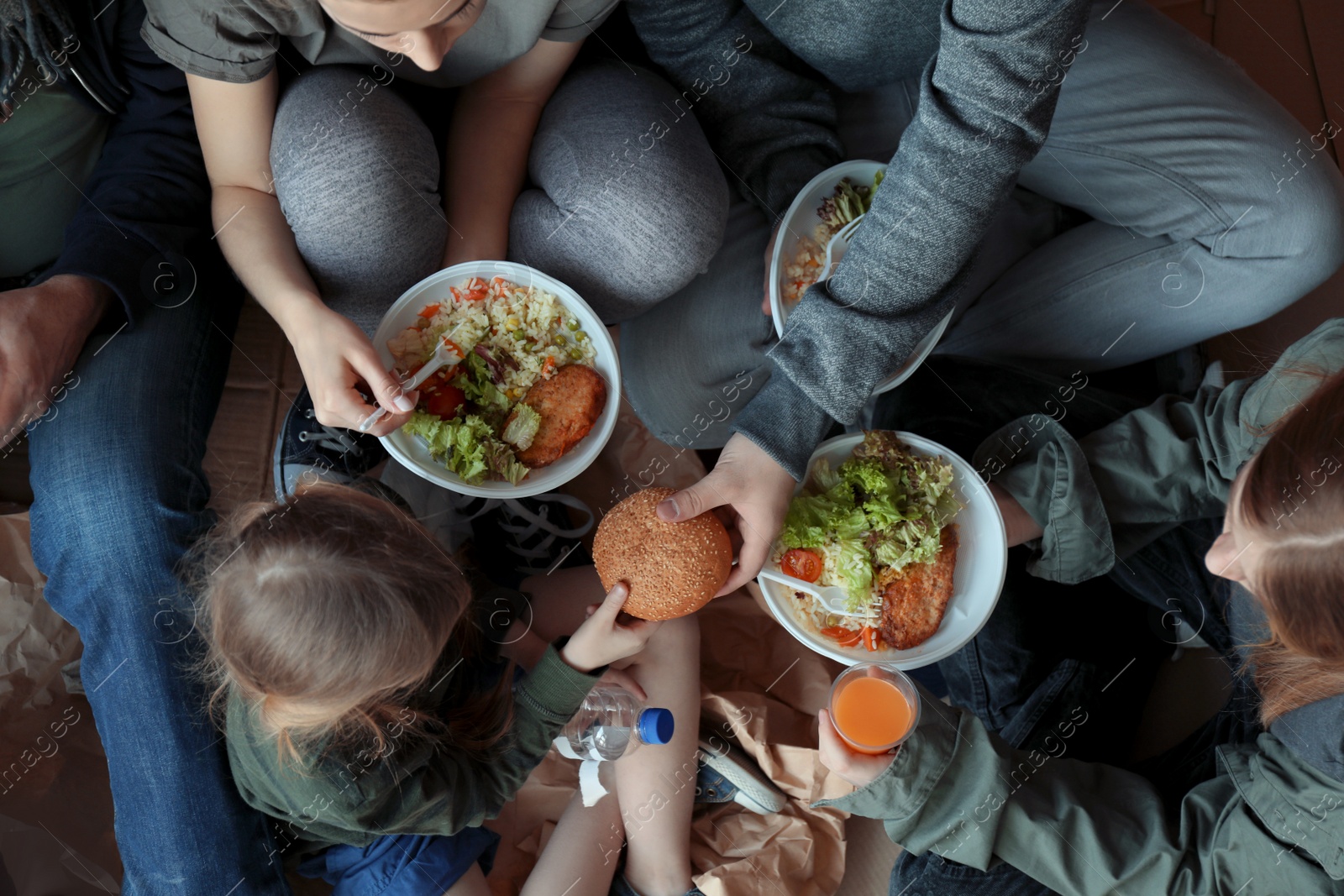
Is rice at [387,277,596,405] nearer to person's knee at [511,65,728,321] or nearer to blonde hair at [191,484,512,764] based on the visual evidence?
person's knee at [511,65,728,321]

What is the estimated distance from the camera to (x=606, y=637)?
3.54ft

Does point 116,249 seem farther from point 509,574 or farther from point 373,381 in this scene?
point 509,574

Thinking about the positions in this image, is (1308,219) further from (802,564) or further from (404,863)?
(404,863)

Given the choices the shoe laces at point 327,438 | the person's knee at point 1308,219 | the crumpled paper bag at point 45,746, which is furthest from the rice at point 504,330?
the person's knee at point 1308,219

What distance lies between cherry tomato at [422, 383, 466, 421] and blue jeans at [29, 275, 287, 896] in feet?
1.06

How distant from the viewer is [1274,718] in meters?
1.06

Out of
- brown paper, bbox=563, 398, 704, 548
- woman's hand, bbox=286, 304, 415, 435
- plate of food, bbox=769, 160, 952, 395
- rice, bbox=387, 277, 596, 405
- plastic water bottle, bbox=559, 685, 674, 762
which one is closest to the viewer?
woman's hand, bbox=286, 304, 415, 435

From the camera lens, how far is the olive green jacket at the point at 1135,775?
1.02 meters

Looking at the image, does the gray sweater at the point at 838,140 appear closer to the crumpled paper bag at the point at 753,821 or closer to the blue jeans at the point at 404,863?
the crumpled paper bag at the point at 753,821

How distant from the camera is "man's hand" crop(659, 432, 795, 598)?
1.04 meters

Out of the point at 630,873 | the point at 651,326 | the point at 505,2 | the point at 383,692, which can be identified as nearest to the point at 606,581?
the point at 383,692

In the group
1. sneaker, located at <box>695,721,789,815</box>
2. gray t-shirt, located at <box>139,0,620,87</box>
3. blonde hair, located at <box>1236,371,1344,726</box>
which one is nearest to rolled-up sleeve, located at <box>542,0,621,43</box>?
gray t-shirt, located at <box>139,0,620,87</box>

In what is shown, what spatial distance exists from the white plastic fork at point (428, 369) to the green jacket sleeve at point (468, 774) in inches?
14.5

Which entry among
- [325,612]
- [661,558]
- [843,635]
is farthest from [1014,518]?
[325,612]
